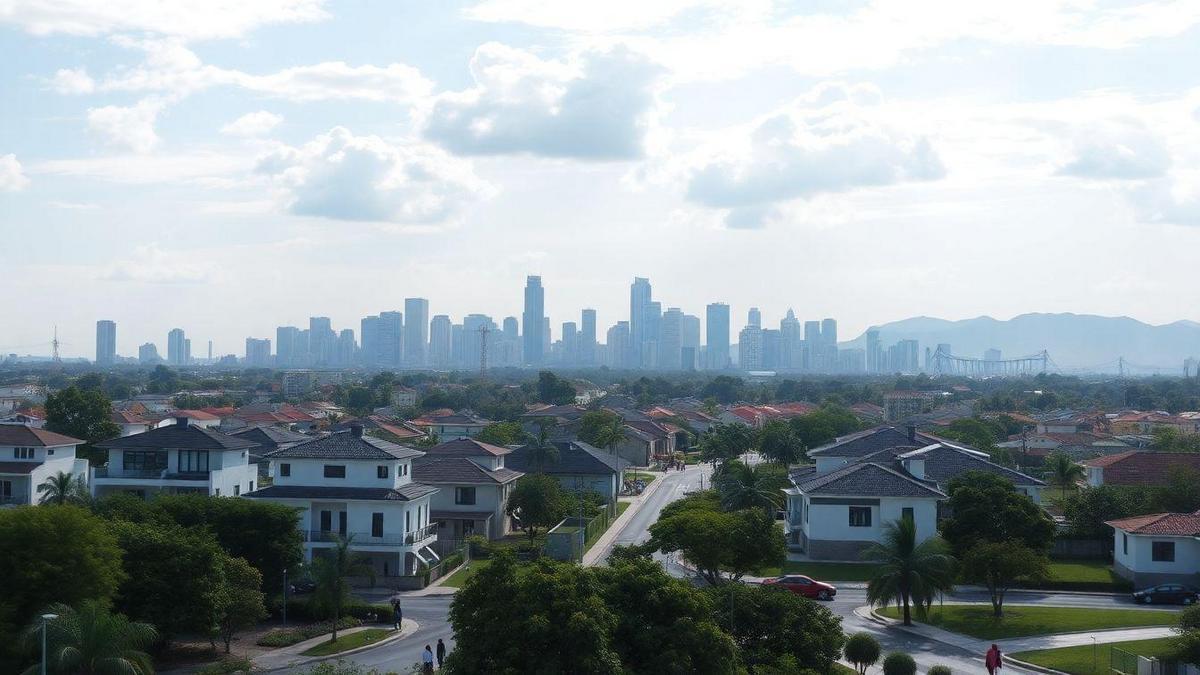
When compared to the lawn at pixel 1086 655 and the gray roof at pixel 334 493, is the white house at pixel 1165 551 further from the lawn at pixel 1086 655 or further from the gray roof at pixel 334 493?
the gray roof at pixel 334 493

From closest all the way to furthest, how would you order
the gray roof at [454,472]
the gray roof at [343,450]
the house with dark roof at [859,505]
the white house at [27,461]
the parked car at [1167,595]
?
the parked car at [1167,595], the gray roof at [343,450], the house with dark roof at [859,505], the white house at [27,461], the gray roof at [454,472]

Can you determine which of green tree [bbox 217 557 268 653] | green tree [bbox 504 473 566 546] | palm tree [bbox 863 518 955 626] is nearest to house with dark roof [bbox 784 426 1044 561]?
palm tree [bbox 863 518 955 626]

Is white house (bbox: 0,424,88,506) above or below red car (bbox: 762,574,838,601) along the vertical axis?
above

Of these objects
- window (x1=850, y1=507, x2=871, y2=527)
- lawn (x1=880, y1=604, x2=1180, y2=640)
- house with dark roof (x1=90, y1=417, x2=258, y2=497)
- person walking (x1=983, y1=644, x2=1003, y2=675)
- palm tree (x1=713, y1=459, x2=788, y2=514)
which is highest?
house with dark roof (x1=90, y1=417, x2=258, y2=497)

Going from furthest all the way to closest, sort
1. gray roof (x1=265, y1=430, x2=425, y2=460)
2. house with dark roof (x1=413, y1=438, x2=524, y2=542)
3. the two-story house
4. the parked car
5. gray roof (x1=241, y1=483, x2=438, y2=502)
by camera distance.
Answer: house with dark roof (x1=413, y1=438, x2=524, y2=542) → gray roof (x1=265, y1=430, x2=425, y2=460) → gray roof (x1=241, y1=483, x2=438, y2=502) → the two-story house → the parked car

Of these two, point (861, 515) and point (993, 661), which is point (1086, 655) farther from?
point (861, 515)

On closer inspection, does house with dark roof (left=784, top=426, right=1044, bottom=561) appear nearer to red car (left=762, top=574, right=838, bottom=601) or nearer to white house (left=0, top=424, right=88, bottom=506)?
red car (left=762, top=574, right=838, bottom=601)

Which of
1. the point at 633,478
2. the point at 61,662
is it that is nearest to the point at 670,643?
the point at 61,662

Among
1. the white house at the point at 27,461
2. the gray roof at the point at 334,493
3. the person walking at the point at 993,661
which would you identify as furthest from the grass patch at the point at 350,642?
the white house at the point at 27,461
